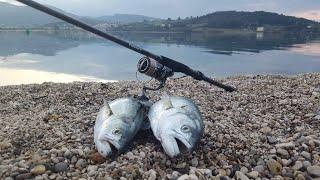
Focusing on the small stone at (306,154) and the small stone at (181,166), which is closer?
the small stone at (181,166)

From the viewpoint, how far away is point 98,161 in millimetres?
6645

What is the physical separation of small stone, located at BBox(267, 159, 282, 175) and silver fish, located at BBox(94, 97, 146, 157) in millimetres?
2272

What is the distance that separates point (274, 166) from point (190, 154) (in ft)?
4.34

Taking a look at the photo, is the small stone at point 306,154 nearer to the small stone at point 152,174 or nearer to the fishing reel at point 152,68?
the small stone at point 152,174

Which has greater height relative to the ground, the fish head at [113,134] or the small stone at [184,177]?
the fish head at [113,134]

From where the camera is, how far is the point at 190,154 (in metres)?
6.73

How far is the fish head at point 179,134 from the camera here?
20.3 ft

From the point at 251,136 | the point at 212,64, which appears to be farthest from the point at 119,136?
the point at 212,64

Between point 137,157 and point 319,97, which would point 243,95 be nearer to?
point 319,97

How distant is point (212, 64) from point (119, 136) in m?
33.7

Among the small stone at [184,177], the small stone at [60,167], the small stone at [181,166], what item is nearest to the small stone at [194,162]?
the small stone at [181,166]

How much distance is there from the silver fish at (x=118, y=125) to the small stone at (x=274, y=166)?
2272 millimetres

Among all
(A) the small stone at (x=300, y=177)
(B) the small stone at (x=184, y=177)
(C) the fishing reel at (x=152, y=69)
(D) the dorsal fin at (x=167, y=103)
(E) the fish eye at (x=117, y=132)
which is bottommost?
(A) the small stone at (x=300, y=177)

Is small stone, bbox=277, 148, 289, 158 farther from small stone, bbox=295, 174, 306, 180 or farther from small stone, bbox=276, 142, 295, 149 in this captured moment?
small stone, bbox=295, 174, 306, 180
